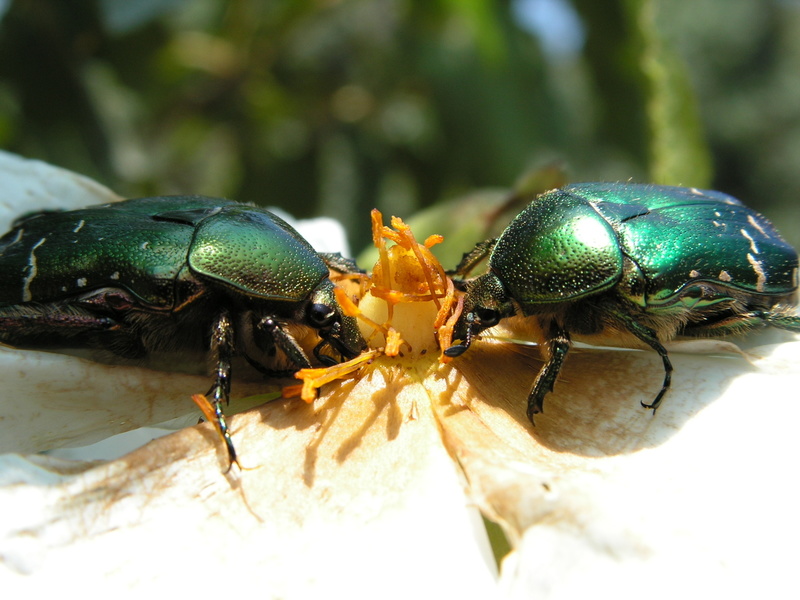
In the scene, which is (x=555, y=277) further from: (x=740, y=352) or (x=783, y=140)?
(x=783, y=140)

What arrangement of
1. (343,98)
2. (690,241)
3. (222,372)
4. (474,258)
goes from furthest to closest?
1. (343,98)
2. (474,258)
3. (690,241)
4. (222,372)

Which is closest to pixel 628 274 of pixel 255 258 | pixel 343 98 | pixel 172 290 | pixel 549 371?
pixel 549 371

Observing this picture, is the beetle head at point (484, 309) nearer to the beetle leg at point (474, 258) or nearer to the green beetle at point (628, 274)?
the green beetle at point (628, 274)

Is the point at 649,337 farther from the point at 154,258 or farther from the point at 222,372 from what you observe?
the point at 154,258

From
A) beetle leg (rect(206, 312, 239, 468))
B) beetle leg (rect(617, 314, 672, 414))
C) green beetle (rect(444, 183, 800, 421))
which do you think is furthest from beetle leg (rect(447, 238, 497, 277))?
beetle leg (rect(206, 312, 239, 468))

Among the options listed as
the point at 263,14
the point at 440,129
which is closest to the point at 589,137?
the point at 440,129

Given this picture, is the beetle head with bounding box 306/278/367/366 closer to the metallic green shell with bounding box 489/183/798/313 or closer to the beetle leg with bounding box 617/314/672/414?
the metallic green shell with bounding box 489/183/798/313
